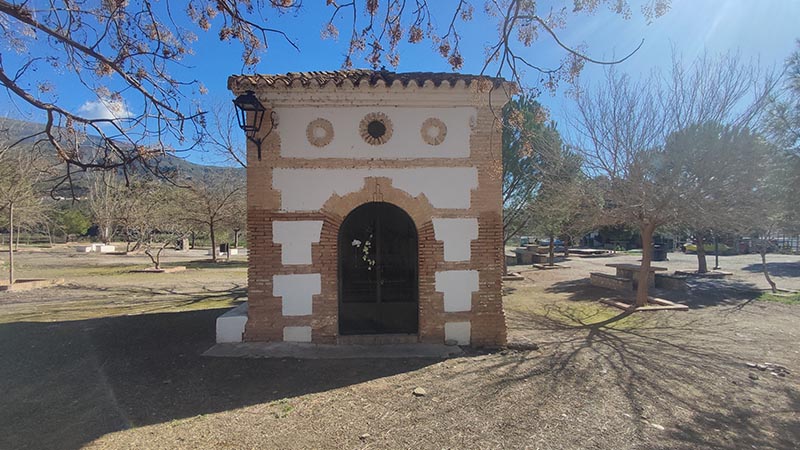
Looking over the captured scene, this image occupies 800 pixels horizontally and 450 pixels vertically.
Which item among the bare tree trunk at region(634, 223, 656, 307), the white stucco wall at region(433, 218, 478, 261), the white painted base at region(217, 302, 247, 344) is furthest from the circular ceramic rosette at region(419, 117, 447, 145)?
the bare tree trunk at region(634, 223, 656, 307)

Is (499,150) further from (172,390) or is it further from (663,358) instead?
(172,390)

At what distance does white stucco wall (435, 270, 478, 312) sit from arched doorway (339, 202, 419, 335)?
1.13 metres

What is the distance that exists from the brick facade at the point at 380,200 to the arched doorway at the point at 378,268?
106 centimetres

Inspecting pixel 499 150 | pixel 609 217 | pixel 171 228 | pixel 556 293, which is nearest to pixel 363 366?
pixel 499 150

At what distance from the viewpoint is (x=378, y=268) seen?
776 cm

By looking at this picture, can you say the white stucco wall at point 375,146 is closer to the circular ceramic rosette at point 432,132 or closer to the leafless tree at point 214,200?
the circular ceramic rosette at point 432,132

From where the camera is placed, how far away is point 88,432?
371cm

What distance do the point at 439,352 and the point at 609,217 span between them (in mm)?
7371

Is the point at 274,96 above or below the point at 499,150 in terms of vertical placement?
above

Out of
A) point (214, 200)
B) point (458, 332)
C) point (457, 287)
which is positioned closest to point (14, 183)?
point (214, 200)

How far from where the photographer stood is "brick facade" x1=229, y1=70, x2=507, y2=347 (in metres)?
6.35

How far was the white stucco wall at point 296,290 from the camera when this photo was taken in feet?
20.9

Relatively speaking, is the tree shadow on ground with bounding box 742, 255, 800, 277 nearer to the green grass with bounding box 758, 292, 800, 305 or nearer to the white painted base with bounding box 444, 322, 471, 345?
the green grass with bounding box 758, 292, 800, 305

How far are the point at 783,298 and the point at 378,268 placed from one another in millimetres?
13319
